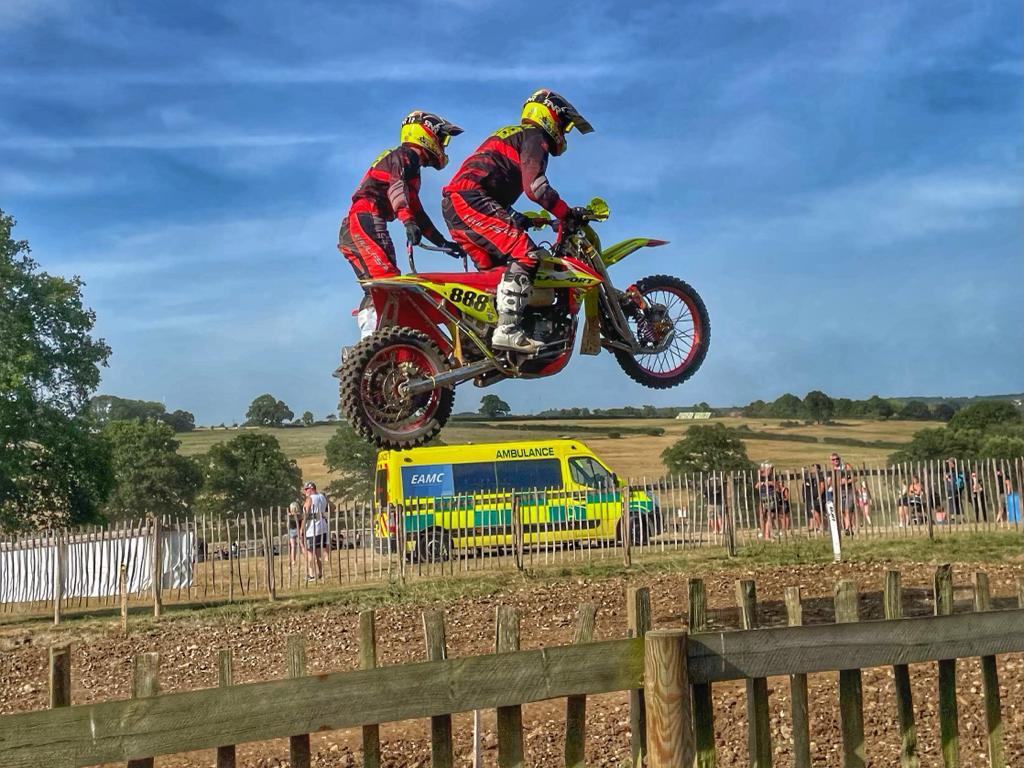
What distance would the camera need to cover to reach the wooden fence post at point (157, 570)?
17891 millimetres

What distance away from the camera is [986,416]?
161ft

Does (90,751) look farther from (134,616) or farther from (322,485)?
(322,485)

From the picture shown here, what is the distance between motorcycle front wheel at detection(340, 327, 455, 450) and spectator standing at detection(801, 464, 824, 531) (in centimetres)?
1604

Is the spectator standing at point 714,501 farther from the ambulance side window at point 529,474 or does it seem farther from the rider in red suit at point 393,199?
the rider in red suit at point 393,199

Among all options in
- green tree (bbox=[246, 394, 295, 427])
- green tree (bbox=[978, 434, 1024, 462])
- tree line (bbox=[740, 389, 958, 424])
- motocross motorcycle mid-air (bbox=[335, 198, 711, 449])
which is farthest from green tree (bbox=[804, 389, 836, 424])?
motocross motorcycle mid-air (bbox=[335, 198, 711, 449])

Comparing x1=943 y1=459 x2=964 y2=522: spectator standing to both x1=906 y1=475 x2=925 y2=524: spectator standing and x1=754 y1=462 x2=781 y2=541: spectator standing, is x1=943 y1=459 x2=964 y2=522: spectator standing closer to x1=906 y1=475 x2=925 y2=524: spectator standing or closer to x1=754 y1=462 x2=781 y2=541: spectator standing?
x1=906 y1=475 x2=925 y2=524: spectator standing

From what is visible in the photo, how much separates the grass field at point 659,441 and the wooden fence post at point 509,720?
2418 cm

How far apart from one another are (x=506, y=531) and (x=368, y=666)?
17.4 meters

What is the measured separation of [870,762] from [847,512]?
1680 cm

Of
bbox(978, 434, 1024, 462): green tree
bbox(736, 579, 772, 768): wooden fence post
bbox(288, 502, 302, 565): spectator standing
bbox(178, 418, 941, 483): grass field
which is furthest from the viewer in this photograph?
bbox(978, 434, 1024, 462): green tree

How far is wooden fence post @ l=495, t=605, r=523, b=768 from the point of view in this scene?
13.0 feet

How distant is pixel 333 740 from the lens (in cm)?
849

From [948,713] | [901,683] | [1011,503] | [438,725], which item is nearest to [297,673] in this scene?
[438,725]

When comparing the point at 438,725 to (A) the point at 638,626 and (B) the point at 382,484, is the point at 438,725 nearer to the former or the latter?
(A) the point at 638,626
